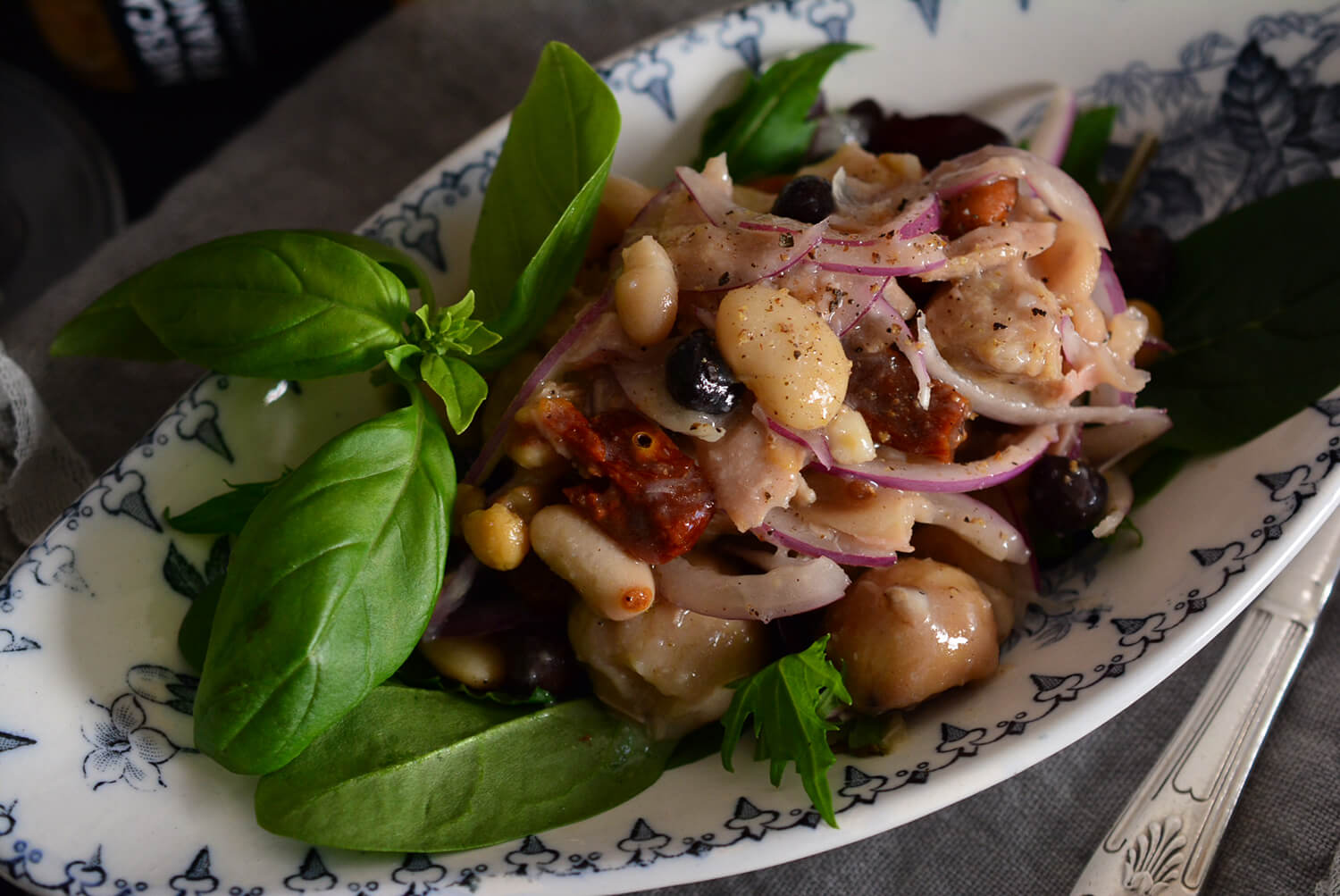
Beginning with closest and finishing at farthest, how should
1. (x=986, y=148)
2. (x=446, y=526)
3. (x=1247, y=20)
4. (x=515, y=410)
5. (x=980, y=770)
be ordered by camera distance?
(x=980, y=770)
(x=446, y=526)
(x=515, y=410)
(x=986, y=148)
(x=1247, y=20)

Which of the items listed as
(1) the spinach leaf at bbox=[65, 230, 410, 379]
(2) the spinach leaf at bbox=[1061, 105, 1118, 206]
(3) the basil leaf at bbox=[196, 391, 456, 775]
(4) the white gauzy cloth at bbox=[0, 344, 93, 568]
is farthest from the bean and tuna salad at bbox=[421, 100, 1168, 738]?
(4) the white gauzy cloth at bbox=[0, 344, 93, 568]

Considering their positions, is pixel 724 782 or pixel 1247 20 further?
pixel 1247 20

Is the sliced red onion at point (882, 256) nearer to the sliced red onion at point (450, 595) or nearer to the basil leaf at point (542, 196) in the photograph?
the basil leaf at point (542, 196)

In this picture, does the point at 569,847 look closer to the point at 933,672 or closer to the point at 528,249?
the point at 933,672

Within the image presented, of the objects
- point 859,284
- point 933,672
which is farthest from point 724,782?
point 859,284

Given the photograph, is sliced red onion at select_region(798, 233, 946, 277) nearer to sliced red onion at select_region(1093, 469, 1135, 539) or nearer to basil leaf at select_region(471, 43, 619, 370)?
basil leaf at select_region(471, 43, 619, 370)

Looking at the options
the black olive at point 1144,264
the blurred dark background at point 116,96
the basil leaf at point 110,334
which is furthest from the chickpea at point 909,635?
the blurred dark background at point 116,96

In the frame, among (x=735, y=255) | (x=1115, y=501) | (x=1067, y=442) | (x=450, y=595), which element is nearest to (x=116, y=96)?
(x=450, y=595)
